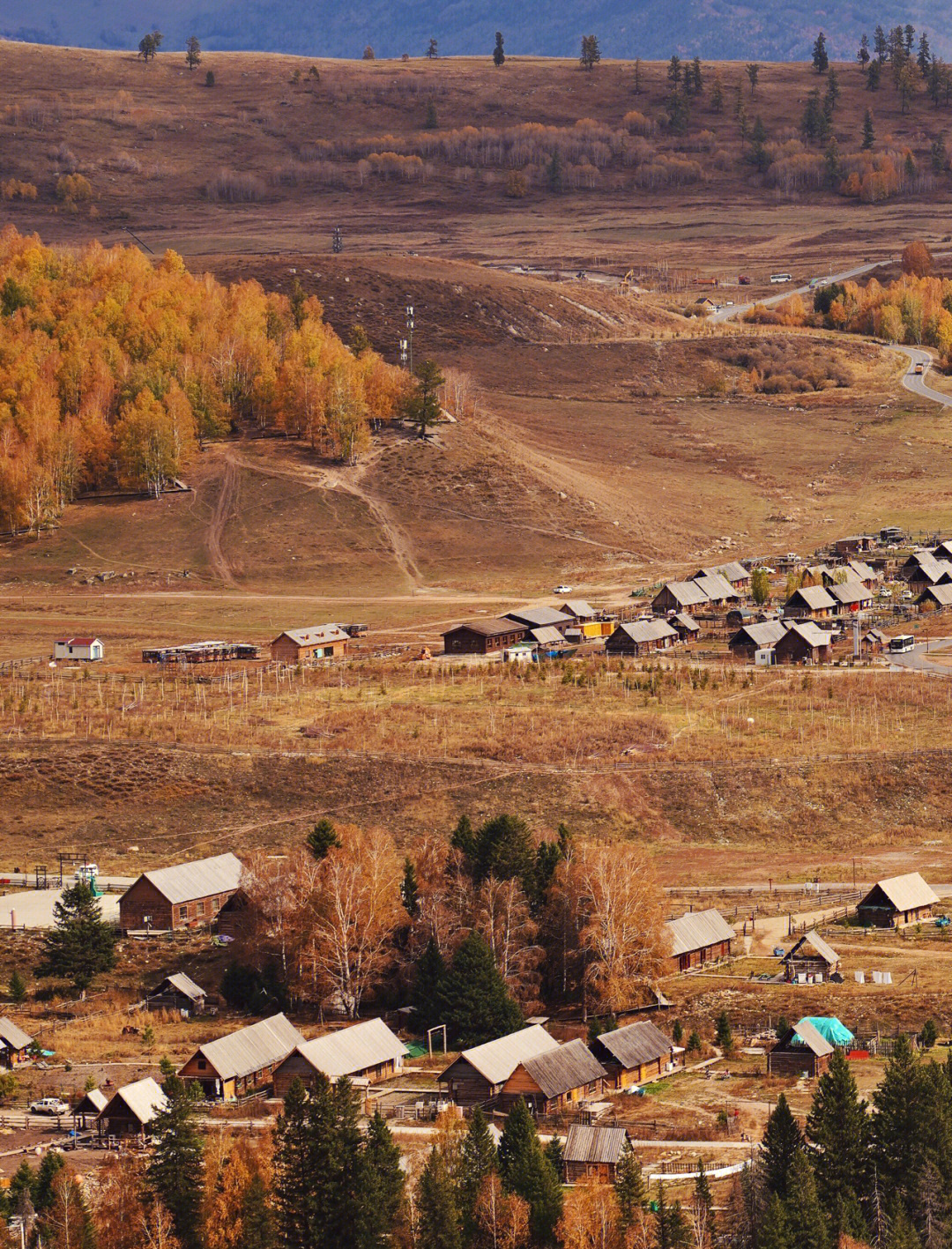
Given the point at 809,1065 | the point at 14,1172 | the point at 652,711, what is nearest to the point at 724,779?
the point at 652,711

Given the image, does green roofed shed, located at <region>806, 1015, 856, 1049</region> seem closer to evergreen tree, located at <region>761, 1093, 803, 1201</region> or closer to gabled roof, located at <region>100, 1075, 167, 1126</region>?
evergreen tree, located at <region>761, 1093, 803, 1201</region>

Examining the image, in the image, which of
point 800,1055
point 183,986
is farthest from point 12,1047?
point 800,1055

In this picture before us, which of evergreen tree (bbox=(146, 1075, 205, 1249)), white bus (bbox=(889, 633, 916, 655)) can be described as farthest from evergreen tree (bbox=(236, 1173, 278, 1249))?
white bus (bbox=(889, 633, 916, 655))

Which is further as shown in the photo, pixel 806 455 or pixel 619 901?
pixel 806 455

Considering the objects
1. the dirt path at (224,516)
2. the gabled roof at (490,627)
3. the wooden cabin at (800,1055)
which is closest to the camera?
the wooden cabin at (800,1055)

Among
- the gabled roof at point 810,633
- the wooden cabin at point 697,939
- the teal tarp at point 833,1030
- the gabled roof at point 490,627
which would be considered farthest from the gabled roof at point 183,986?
the gabled roof at point 810,633

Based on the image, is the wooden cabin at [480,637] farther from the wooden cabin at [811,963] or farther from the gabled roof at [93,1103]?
the gabled roof at [93,1103]

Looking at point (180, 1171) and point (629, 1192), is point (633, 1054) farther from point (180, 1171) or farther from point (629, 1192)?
point (180, 1171)

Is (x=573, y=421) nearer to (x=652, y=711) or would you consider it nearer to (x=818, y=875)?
(x=652, y=711)
